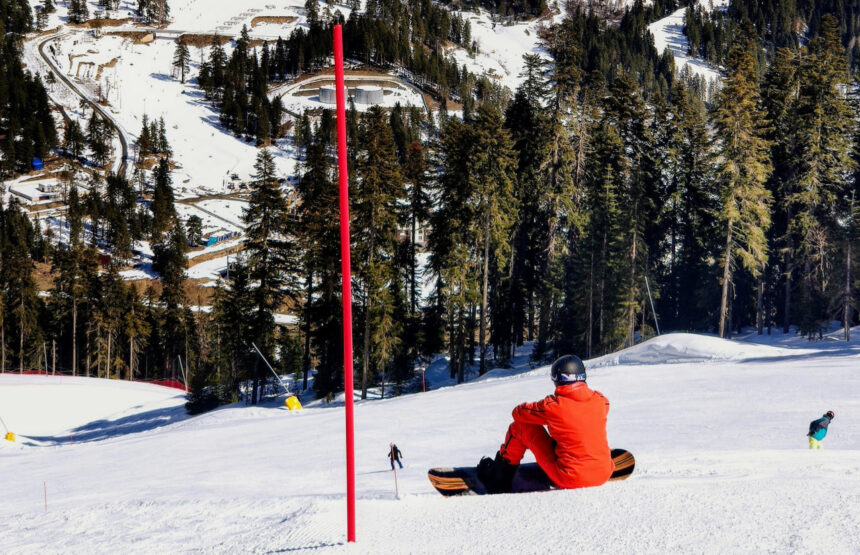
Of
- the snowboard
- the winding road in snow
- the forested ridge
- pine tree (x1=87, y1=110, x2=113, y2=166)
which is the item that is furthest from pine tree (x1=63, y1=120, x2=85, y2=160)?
the snowboard

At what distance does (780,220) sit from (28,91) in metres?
150

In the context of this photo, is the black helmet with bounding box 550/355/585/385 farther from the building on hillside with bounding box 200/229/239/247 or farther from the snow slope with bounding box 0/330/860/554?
the building on hillside with bounding box 200/229/239/247

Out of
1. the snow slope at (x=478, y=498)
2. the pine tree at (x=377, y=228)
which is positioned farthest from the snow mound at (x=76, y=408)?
the snow slope at (x=478, y=498)

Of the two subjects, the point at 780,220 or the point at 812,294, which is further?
the point at 780,220

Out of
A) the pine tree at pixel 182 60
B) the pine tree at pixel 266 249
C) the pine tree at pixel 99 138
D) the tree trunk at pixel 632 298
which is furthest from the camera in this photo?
the pine tree at pixel 182 60

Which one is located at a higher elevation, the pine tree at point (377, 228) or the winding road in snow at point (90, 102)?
the winding road in snow at point (90, 102)

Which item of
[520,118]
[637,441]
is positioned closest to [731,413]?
[637,441]

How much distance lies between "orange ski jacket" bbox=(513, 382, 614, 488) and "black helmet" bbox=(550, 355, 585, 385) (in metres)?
0.05

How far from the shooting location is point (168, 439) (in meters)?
16.5

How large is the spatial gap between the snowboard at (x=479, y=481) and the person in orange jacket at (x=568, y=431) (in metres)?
0.25

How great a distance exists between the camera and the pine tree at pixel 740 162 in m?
33.3

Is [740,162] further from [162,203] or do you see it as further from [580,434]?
[162,203]

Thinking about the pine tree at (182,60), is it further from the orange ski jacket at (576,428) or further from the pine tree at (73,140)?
the orange ski jacket at (576,428)

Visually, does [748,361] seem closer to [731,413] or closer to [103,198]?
[731,413]
